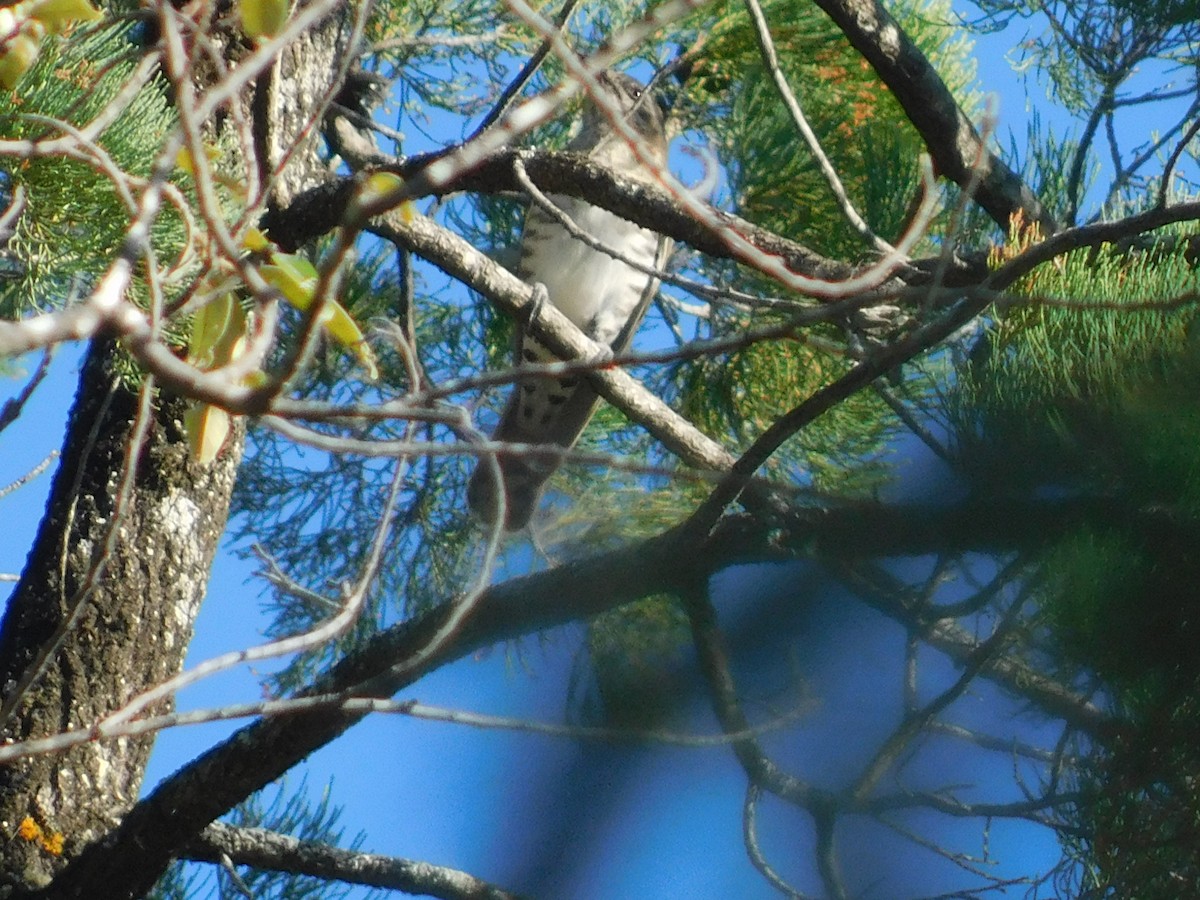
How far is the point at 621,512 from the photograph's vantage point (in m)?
1.25

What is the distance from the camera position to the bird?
111 inches

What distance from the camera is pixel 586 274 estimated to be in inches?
124

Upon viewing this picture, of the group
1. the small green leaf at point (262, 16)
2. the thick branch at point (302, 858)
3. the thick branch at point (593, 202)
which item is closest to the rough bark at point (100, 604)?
the thick branch at point (302, 858)

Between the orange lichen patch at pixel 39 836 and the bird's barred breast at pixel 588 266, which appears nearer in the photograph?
the orange lichen patch at pixel 39 836

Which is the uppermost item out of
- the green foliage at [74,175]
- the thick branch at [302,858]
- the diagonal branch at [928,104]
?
the diagonal branch at [928,104]

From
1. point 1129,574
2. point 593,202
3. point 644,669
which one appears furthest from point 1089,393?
point 593,202

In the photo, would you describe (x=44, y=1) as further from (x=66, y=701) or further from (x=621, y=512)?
(x=66, y=701)

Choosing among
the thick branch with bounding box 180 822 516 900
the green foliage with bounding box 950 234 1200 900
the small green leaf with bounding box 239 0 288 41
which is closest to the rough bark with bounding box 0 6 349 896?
the thick branch with bounding box 180 822 516 900

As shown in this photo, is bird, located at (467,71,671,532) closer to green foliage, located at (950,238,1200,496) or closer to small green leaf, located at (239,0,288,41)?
green foliage, located at (950,238,1200,496)

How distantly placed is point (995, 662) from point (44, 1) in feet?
2.15

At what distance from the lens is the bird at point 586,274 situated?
2.82 metres

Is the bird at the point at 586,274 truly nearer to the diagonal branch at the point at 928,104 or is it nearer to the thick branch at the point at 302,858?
the diagonal branch at the point at 928,104

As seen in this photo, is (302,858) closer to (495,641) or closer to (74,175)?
(495,641)

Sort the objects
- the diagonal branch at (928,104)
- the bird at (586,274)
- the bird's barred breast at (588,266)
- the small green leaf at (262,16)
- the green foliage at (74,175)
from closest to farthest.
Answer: the small green leaf at (262,16), the green foliage at (74,175), the diagonal branch at (928,104), the bird at (586,274), the bird's barred breast at (588,266)
